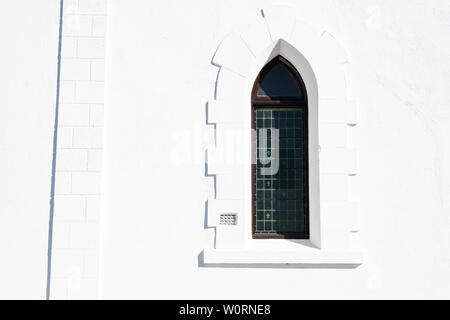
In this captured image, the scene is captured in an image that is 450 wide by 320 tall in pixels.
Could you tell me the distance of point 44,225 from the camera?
3.94 metres

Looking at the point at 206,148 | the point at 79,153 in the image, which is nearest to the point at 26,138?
the point at 79,153

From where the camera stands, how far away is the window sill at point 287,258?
3783 millimetres

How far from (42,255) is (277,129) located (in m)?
2.80

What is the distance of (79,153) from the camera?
393 centimetres

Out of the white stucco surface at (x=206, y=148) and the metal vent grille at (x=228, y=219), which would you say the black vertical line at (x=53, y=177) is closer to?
the white stucco surface at (x=206, y=148)

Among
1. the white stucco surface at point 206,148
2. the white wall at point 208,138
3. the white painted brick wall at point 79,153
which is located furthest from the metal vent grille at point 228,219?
the white painted brick wall at point 79,153

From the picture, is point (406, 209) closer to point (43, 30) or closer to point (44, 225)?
point (44, 225)

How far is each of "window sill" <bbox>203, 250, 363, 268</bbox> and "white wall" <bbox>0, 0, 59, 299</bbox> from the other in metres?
1.80

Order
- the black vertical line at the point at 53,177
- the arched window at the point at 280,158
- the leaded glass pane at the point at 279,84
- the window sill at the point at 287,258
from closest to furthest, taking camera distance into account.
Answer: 1. the window sill at the point at 287,258
2. the black vertical line at the point at 53,177
3. the arched window at the point at 280,158
4. the leaded glass pane at the point at 279,84

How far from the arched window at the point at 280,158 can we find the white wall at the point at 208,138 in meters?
0.52

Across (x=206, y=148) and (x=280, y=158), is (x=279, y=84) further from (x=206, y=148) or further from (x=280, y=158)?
(x=206, y=148)

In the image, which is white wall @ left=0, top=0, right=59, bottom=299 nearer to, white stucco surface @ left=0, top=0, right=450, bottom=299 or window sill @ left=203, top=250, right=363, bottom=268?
white stucco surface @ left=0, top=0, right=450, bottom=299
